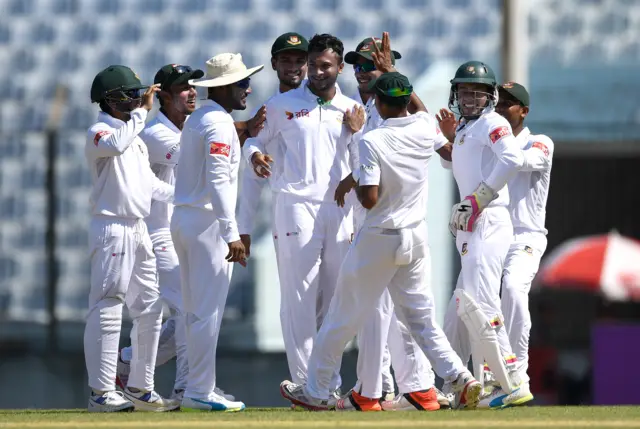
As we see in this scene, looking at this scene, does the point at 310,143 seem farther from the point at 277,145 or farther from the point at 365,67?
the point at 365,67

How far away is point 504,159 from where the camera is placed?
25.6 ft

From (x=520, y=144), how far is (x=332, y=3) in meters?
6.04

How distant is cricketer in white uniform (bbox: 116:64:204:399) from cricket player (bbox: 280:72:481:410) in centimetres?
112

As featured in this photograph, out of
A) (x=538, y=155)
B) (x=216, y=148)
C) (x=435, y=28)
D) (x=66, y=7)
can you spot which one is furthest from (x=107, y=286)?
(x=66, y=7)

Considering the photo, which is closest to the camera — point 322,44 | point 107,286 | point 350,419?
point 350,419

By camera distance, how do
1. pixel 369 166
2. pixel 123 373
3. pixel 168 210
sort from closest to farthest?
pixel 369 166, pixel 123 373, pixel 168 210

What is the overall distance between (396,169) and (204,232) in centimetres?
95

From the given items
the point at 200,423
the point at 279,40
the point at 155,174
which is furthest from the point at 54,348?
the point at 200,423

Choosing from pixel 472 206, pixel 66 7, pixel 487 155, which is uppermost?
pixel 66 7

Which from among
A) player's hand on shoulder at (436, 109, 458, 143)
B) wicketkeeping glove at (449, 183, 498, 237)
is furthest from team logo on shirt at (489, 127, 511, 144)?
player's hand on shoulder at (436, 109, 458, 143)

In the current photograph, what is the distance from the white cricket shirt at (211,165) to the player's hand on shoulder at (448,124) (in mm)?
1181

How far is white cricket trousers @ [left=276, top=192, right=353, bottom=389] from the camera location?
805 centimetres

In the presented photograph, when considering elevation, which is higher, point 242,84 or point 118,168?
point 242,84

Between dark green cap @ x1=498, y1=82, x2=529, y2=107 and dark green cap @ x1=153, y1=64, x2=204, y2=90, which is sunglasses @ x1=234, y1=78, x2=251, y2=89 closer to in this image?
dark green cap @ x1=153, y1=64, x2=204, y2=90
